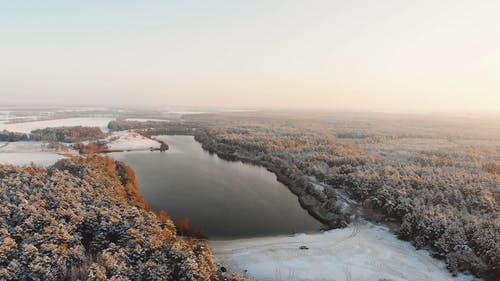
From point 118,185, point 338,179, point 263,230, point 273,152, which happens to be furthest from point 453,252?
point 273,152

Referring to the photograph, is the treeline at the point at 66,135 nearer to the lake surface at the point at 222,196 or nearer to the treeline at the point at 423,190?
the lake surface at the point at 222,196

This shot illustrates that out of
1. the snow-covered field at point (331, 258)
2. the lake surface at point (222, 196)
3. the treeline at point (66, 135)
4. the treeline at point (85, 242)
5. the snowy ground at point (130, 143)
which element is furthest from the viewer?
the treeline at point (66, 135)

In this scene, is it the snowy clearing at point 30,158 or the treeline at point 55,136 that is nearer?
the snowy clearing at point 30,158

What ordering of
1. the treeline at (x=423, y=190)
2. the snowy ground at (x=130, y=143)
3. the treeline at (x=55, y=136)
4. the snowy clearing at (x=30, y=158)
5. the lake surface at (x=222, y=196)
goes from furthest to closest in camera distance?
the treeline at (x=55, y=136)
the snowy ground at (x=130, y=143)
the snowy clearing at (x=30, y=158)
the lake surface at (x=222, y=196)
the treeline at (x=423, y=190)

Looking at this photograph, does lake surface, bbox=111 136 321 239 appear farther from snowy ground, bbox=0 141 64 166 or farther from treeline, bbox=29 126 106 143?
treeline, bbox=29 126 106 143

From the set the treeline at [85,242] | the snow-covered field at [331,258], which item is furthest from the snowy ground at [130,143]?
the snow-covered field at [331,258]

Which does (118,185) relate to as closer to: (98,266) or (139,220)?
(139,220)

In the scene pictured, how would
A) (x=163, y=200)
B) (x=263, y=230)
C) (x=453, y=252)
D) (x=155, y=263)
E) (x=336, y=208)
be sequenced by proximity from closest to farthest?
(x=155, y=263), (x=453, y=252), (x=263, y=230), (x=336, y=208), (x=163, y=200)
